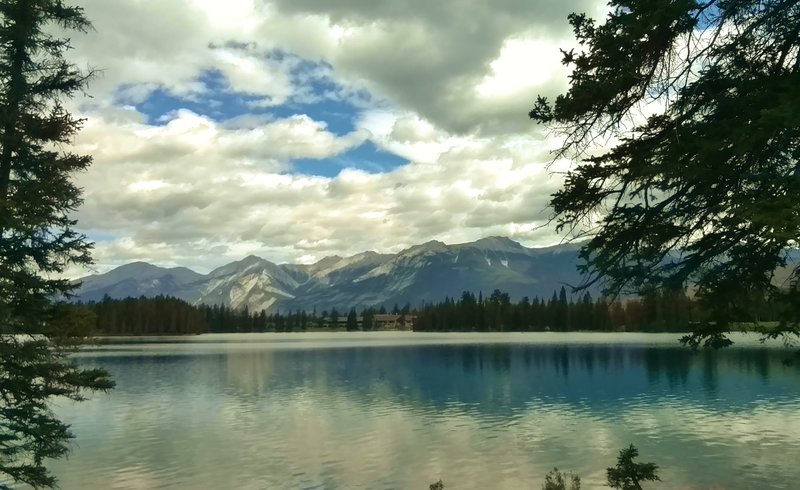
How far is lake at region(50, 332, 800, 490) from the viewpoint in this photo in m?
26.8

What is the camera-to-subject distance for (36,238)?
18141 millimetres

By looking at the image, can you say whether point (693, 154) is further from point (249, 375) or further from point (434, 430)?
point (249, 375)

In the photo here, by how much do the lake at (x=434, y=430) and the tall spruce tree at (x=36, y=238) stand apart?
375 inches

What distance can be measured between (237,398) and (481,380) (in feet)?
84.9

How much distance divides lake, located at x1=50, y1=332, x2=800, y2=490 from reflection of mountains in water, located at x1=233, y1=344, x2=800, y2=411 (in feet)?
1.12

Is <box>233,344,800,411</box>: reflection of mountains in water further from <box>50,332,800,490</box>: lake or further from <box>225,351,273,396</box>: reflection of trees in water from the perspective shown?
<box>225,351,273,396</box>: reflection of trees in water

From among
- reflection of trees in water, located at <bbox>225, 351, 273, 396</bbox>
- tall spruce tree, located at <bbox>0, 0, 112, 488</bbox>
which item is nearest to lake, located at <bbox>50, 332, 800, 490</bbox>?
reflection of trees in water, located at <bbox>225, 351, 273, 396</bbox>

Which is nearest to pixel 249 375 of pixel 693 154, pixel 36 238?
pixel 36 238

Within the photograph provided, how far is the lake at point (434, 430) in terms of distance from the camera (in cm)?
2678

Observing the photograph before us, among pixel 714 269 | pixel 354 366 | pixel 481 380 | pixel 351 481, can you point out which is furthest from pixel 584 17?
pixel 354 366

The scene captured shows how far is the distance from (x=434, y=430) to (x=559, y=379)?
31.5 meters

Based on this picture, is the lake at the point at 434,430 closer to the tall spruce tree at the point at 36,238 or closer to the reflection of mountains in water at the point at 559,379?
the reflection of mountains in water at the point at 559,379

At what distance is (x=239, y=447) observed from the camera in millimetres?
33188

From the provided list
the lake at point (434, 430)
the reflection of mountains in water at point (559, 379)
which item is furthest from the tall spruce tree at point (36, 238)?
the reflection of mountains in water at point (559, 379)
